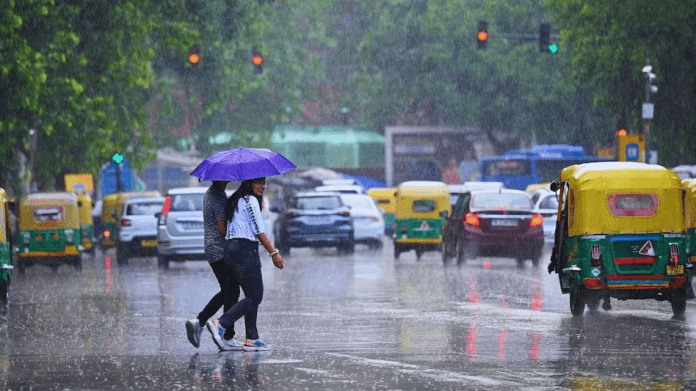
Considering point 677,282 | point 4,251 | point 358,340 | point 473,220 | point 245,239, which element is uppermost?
point 245,239

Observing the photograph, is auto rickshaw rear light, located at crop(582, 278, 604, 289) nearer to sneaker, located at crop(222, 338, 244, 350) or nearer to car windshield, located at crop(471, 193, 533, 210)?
sneaker, located at crop(222, 338, 244, 350)

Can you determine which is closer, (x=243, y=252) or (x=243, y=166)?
(x=243, y=252)

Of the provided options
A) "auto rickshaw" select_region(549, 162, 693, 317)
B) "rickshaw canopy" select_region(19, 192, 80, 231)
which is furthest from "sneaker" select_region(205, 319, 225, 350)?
"rickshaw canopy" select_region(19, 192, 80, 231)

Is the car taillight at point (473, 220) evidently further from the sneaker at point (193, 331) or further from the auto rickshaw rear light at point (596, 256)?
the sneaker at point (193, 331)

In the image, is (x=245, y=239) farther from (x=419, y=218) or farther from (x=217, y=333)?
(x=419, y=218)

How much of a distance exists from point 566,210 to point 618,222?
0.74m

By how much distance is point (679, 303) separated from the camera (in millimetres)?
17953

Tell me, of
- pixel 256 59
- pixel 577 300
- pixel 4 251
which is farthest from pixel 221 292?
pixel 256 59

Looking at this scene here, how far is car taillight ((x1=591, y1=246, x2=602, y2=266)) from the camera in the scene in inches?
695

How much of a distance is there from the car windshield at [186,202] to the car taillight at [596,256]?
15659 mm

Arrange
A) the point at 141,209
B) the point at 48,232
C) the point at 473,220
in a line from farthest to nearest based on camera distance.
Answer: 1. the point at 141,209
2. the point at 48,232
3. the point at 473,220

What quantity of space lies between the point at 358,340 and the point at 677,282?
14.9ft

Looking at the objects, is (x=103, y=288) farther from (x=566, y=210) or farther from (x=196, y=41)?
(x=196, y=41)

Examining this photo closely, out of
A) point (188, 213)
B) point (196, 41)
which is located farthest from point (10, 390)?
point (196, 41)
